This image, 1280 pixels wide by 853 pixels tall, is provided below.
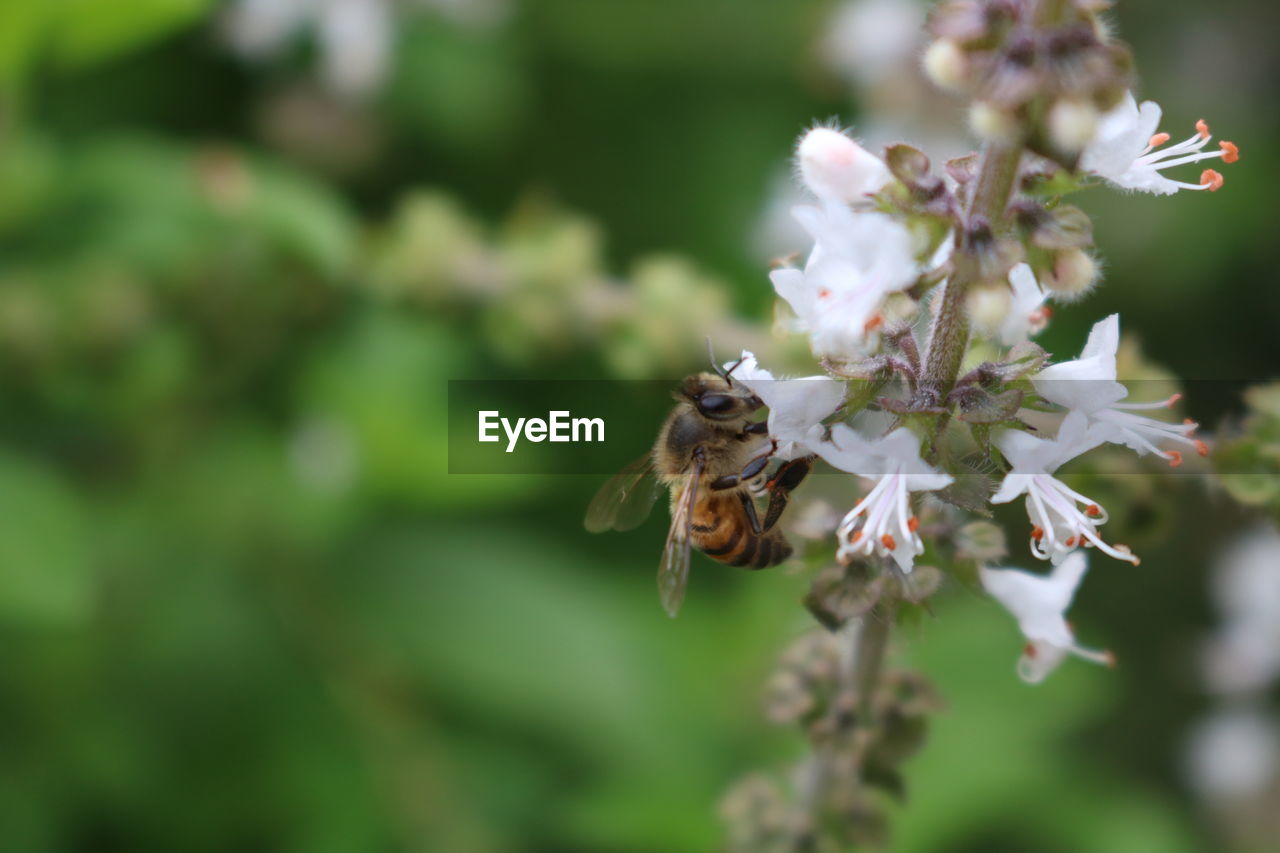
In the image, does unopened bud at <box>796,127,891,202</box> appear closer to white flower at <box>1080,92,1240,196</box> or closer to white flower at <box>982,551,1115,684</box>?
white flower at <box>1080,92,1240,196</box>

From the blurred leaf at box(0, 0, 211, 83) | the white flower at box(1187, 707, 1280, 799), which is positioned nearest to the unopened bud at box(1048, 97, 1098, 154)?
the blurred leaf at box(0, 0, 211, 83)

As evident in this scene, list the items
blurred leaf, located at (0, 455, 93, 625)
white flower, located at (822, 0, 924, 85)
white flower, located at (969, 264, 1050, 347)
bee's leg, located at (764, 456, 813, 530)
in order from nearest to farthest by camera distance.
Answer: white flower, located at (969, 264, 1050, 347) → bee's leg, located at (764, 456, 813, 530) → blurred leaf, located at (0, 455, 93, 625) → white flower, located at (822, 0, 924, 85)

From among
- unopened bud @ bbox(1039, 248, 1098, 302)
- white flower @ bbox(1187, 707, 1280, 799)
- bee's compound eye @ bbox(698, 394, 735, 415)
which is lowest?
white flower @ bbox(1187, 707, 1280, 799)

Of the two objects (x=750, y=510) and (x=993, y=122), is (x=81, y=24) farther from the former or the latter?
(x=993, y=122)

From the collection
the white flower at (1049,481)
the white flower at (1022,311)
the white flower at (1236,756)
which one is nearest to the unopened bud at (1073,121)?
the white flower at (1022,311)

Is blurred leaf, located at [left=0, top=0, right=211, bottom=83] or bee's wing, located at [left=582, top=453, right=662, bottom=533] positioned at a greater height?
blurred leaf, located at [left=0, top=0, right=211, bottom=83]

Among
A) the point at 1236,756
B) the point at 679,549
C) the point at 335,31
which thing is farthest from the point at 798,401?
the point at 1236,756

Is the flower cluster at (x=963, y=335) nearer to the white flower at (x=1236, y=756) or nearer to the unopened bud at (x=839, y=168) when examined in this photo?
the unopened bud at (x=839, y=168)
